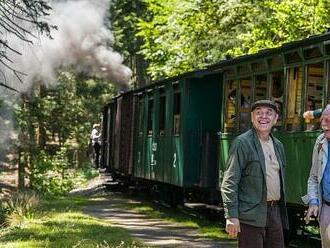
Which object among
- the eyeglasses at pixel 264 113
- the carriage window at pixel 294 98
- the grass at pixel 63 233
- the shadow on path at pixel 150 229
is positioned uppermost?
the carriage window at pixel 294 98

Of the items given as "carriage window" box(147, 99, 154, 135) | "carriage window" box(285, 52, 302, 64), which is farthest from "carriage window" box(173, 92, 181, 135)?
"carriage window" box(285, 52, 302, 64)

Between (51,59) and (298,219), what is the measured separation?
17239 mm

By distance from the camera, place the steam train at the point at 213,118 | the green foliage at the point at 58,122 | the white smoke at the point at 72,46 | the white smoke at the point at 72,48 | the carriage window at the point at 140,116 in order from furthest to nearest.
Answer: the green foliage at the point at 58,122, the white smoke at the point at 72,46, the white smoke at the point at 72,48, the carriage window at the point at 140,116, the steam train at the point at 213,118

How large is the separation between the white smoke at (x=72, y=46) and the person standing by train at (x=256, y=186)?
18916 millimetres

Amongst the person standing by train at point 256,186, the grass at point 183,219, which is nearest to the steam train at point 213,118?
the grass at point 183,219

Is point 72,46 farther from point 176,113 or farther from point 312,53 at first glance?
point 312,53

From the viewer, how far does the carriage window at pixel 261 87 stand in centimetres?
1185

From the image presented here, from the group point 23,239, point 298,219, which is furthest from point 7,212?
point 298,219

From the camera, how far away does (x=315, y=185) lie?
237 inches

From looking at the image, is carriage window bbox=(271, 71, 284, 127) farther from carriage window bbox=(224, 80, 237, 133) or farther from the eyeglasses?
the eyeglasses

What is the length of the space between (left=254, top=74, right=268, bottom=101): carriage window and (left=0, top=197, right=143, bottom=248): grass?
10.2 ft

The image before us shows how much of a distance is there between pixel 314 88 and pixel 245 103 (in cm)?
267

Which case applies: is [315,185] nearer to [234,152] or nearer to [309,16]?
[234,152]

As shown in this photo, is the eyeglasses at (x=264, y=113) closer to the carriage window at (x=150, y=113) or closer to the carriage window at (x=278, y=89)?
the carriage window at (x=278, y=89)
